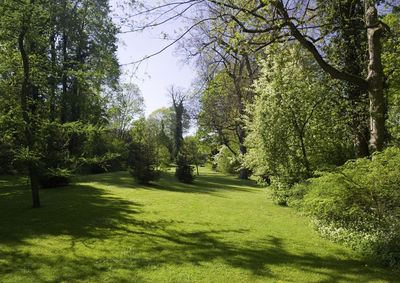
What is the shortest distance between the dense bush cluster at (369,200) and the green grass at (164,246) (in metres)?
0.51

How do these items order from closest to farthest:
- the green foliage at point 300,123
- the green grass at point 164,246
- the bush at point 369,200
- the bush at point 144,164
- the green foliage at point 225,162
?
the green grass at point 164,246 < the bush at point 369,200 < the green foliage at point 300,123 < the bush at point 144,164 < the green foliage at point 225,162

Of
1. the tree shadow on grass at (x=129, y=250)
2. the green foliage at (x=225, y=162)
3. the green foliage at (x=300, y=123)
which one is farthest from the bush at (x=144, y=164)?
the green foliage at (x=225, y=162)

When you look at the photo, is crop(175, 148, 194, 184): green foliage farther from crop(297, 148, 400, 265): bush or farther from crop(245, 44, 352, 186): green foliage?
crop(297, 148, 400, 265): bush

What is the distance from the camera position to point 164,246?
308 inches

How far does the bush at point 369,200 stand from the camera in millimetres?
7336

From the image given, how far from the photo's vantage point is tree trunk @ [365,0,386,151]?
954 cm

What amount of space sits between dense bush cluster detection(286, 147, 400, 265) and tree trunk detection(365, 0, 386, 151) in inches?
70.0

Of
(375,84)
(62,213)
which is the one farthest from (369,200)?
(62,213)

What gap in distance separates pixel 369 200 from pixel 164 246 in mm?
4788

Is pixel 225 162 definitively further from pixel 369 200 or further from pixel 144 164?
pixel 369 200

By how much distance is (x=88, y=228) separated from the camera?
9297 millimetres

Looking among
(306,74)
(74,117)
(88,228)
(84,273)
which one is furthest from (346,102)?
(74,117)

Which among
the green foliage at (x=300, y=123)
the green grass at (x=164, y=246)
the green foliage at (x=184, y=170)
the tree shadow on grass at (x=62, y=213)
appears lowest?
the green grass at (x=164, y=246)

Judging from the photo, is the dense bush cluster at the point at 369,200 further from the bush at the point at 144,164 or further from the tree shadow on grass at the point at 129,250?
the bush at the point at 144,164
